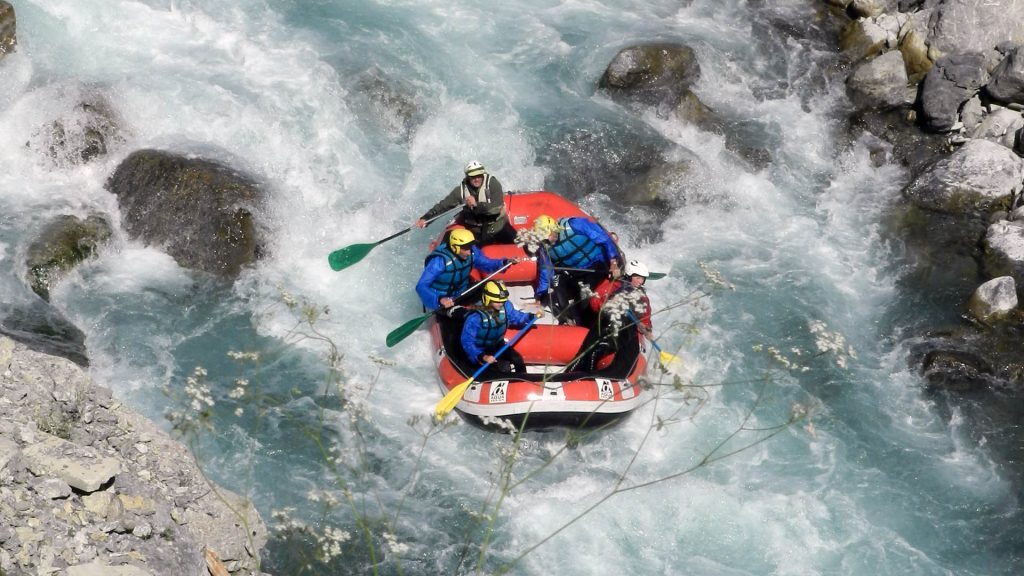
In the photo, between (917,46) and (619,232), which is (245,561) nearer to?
(619,232)

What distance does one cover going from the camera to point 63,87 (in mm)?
9719

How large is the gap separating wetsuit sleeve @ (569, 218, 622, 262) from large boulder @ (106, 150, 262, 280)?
118 inches

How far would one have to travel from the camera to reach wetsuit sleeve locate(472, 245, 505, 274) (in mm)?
8281

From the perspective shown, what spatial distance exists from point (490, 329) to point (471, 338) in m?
0.16

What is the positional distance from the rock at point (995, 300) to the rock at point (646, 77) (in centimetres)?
385

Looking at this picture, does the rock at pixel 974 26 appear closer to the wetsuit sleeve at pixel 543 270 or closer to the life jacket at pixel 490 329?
the wetsuit sleeve at pixel 543 270

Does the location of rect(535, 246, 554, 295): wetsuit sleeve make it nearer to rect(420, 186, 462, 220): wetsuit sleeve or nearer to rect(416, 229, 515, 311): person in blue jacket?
rect(416, 229, 515, 311): person in blue jacket

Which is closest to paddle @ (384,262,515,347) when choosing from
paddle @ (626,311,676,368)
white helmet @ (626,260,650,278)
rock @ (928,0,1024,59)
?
white helmet @ (626,260,650,278)

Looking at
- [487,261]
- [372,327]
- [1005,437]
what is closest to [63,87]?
[372,327]

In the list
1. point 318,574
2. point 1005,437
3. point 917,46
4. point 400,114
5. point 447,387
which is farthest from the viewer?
point 917,46

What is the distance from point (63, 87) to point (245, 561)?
643 cm

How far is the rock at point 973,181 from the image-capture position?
10.4 meters

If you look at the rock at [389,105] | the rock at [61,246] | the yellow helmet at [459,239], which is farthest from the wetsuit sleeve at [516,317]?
the rock at [61,246]

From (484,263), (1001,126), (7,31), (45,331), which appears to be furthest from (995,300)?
(7,31)
